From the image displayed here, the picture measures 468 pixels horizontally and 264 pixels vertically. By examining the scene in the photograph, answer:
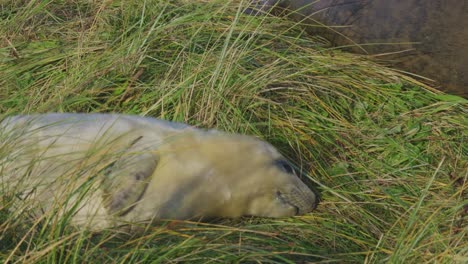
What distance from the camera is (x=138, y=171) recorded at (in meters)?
A: 2.77

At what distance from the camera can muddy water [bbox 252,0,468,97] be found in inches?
163

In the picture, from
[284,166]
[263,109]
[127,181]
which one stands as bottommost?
[263,109]

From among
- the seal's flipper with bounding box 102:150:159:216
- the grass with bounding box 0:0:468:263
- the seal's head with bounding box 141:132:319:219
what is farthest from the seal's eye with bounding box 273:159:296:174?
the seal's flipper with bounding box 102:150:159:216

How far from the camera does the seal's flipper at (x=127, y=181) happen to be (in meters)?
2.68

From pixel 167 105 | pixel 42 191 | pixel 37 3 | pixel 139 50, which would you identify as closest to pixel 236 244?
pixel 42 191

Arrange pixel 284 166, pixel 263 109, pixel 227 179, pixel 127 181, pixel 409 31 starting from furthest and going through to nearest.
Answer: pixel 409 31, pixel 263 109, pixel 284 166, pixel 227 179, pixel 127 181

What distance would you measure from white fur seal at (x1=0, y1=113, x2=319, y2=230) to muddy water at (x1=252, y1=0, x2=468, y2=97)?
4.66 feet

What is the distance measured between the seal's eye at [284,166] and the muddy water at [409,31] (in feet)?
4.66

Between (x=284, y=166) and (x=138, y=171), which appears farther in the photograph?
(x=284, y=166)

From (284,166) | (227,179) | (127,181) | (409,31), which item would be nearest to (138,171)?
(127,181)

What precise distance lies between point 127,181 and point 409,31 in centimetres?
209

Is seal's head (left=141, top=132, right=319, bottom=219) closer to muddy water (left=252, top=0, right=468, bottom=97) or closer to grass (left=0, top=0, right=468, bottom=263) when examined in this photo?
grass (left=0, top=0, right=468, bottom=263)

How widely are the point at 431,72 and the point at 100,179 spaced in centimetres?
215

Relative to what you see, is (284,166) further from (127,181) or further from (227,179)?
(127,181)
